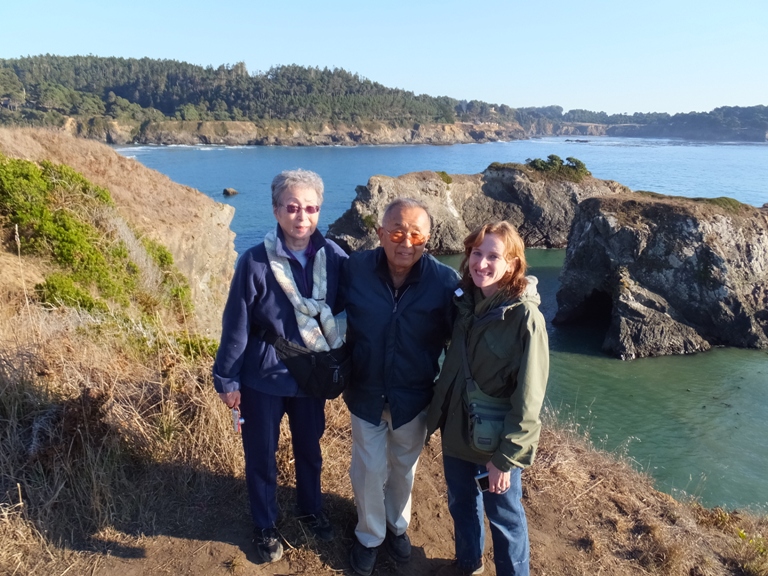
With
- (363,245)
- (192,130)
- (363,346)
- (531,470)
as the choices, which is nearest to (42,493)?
(363,346)

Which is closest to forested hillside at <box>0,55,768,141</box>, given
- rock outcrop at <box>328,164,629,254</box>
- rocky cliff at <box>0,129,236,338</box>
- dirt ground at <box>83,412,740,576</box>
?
rock outcrop at <box>328,164,629,254</box>

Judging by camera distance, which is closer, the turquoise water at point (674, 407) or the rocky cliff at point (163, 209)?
the rocky cliff at point (163, 209)

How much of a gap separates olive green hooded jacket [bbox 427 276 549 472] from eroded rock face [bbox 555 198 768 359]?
17.1 m

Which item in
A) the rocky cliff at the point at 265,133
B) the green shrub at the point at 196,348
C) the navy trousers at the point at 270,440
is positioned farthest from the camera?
the rocky cliff at the point at 265,133

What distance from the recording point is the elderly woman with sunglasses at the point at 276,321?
3.00 meters

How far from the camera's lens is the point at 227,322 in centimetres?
300

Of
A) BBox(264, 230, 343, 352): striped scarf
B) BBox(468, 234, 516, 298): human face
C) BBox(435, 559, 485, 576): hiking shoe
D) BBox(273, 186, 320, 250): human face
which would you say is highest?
BBox(273, 186, 320, 250): human face

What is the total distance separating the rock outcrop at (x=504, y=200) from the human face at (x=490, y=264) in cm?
2951

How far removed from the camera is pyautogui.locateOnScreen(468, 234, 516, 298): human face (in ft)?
9.39

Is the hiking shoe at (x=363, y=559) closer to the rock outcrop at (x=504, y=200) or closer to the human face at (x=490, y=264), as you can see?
the human face at (x=490, y=264)

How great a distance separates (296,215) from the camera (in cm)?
302

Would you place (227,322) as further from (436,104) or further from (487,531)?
(436,104)

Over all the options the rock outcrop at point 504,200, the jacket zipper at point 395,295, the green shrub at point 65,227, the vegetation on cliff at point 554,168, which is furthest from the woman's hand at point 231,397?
the vegetation on cliff at point 554,168

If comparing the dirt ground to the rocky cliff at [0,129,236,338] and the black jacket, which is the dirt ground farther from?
the rocky cliff at [0,129,236,338]
